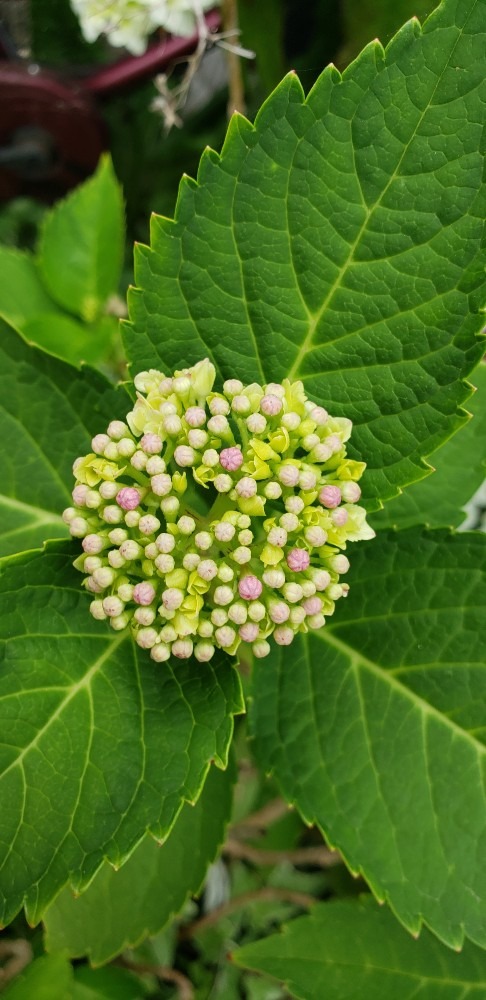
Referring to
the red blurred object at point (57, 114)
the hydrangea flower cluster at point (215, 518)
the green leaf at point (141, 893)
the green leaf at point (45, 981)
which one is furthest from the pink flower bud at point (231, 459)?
the red blurred object at point (57, 114)

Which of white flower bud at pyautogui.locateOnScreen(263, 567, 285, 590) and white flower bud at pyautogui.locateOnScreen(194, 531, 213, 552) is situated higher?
white flower bud at pyautogui.locateOnScreen(194, 531, 213, 552)

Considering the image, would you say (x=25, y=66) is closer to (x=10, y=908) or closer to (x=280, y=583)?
(x=280, y=583)

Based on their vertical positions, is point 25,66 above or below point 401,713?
above

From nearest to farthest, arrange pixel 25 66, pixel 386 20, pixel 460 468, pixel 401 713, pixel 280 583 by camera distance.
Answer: pixel 280 583
pixel 401 713
pixel 460 468
pixel 386 20
pixel 25 66

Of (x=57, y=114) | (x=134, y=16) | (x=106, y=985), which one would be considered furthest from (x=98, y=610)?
(x=57, y=114)

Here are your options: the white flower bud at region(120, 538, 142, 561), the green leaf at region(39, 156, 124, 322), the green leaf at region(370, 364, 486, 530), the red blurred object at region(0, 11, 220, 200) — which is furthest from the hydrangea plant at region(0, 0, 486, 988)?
the red blurred object at region(0, 11, 220, 200)

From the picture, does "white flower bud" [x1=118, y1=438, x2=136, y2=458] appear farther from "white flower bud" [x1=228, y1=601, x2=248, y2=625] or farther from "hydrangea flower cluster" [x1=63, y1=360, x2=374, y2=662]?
"white flower bud" [x1=228, y1=601, x2=248, y2=625]

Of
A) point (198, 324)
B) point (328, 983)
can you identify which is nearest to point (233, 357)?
point (198, 324)
